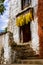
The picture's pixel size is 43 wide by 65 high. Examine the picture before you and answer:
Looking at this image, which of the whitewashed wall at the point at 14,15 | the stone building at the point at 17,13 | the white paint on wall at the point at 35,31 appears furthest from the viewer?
the whitewashed wall at the point at 14,15

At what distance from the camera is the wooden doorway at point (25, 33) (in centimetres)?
1680

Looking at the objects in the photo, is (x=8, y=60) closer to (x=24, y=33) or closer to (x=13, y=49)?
(x=13, y=49)

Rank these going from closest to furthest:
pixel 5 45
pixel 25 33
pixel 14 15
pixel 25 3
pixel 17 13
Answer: pixel 5 45
pixel 25 33
pixel 25 3
pixel 17 13
pixel 14 15

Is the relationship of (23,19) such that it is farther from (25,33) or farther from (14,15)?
(14,15)

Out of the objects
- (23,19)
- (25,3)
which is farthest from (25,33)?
(25,3)

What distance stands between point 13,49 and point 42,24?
6.83ft

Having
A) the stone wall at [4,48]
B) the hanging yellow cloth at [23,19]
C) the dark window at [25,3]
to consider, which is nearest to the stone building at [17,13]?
the dark window at [25,3]

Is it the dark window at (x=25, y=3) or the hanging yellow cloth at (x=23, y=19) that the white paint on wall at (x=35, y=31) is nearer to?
the hanging yellow cloth at (x=23, y=19)

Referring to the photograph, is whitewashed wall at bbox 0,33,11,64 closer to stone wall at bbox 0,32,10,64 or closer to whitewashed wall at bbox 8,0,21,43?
stone wall at bbox 0,32,10,64

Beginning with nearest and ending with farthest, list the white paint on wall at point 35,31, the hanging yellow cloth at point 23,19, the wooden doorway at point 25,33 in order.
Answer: the white paint on wall at point 35,31, the hanging yellow cloth at point 23,19, the wooden doorway at point 25,33

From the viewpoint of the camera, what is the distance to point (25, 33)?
1728 centimetres

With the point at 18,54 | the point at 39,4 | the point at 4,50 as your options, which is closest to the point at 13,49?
the point at 18,54

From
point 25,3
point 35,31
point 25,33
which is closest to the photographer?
point 35,31

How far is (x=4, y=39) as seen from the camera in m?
16.7
